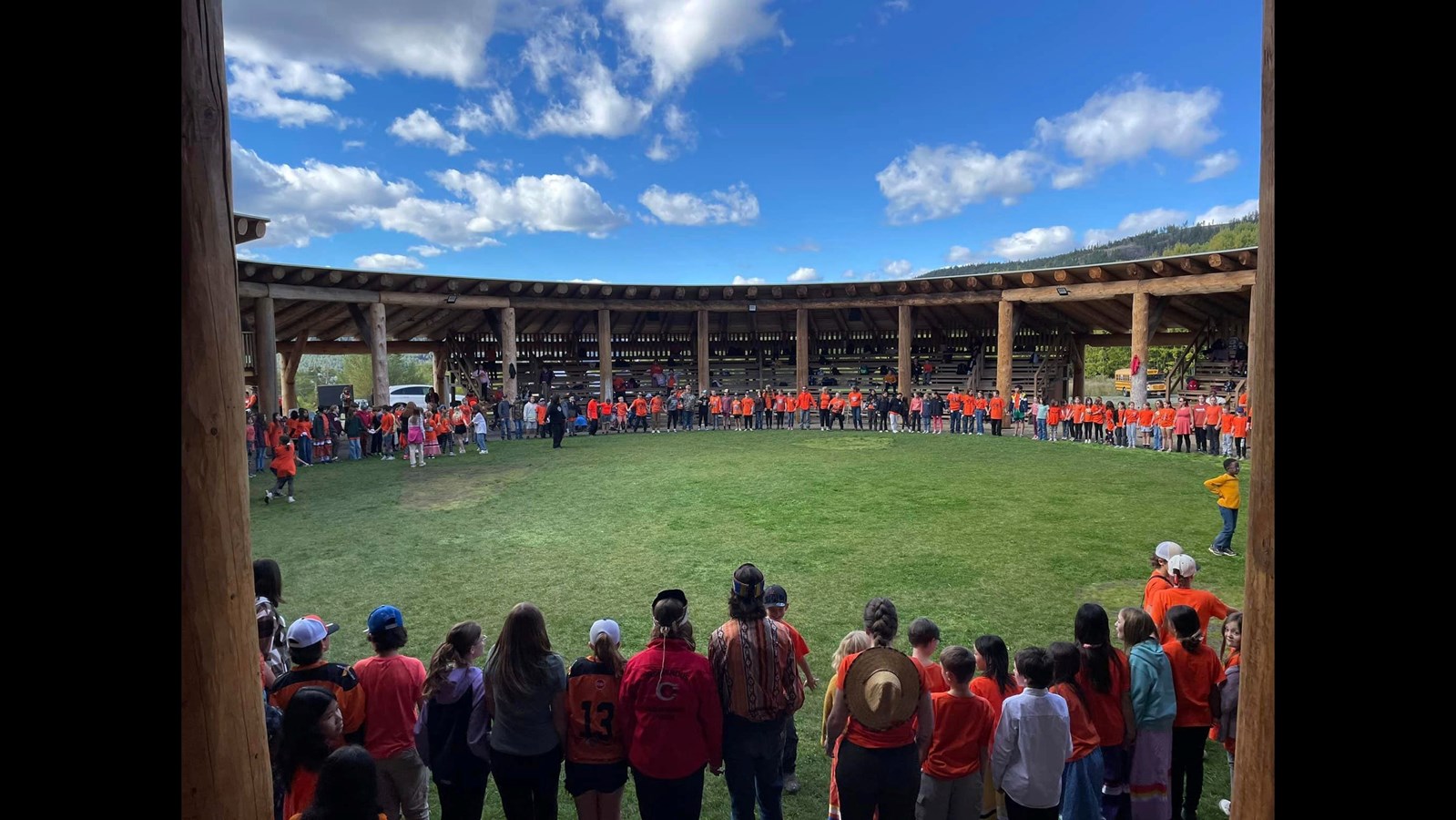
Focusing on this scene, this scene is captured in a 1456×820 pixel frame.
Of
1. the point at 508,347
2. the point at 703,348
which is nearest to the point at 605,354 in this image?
the point at 508,347

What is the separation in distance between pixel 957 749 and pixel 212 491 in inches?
123

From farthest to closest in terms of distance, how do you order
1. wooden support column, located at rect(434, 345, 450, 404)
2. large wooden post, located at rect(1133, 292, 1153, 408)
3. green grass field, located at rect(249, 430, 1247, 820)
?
1. wooden support column, located at rect(434, 345, 450, 404)
2. large wooden post, located at rect(1133, 292, 1153, 408)
3. green grass field, located at rect(249, 430, 1247, 820)

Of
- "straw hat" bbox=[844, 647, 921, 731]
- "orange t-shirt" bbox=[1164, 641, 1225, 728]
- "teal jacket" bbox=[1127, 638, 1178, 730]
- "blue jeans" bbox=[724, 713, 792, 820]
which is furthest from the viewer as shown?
"orange t-shirt" bbox=[1164, 641, 1225, 728]

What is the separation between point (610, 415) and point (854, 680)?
2128cm

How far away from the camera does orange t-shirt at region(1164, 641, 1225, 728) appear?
11.9ft

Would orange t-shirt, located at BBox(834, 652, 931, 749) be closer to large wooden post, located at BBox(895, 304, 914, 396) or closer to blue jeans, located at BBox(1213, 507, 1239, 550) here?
blue jeans, located at BBox(1213, 507, 1239, 550)

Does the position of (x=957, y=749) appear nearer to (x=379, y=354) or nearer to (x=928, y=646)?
(x=928, y=646)

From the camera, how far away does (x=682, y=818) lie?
3240 mm

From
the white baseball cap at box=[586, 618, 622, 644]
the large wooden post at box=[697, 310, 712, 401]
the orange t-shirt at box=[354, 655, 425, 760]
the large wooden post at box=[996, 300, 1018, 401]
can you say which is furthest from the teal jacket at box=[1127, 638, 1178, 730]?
the large wooden post at box=[697, 310, 712, 401]

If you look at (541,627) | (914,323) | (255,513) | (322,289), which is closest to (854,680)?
(541,627)

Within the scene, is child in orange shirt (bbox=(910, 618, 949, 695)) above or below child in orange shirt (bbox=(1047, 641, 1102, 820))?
above

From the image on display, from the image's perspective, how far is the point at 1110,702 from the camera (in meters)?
3.46

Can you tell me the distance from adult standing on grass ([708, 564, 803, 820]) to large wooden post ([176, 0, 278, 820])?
1996mm
